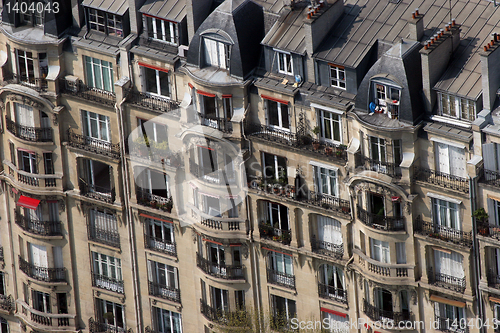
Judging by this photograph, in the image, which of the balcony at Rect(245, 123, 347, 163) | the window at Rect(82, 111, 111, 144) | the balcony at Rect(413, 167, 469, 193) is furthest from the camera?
the window at Rect(82, 111, 111, 144)

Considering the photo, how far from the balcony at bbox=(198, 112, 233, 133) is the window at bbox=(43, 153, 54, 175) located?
53.3 feet

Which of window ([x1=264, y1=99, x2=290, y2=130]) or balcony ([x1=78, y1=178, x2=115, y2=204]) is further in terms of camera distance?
balcony ([x1=78, y1=178, x2=115, y2=204])

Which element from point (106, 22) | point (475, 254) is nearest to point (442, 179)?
point (475, 254)

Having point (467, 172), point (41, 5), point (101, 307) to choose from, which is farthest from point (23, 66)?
point (467, 172)

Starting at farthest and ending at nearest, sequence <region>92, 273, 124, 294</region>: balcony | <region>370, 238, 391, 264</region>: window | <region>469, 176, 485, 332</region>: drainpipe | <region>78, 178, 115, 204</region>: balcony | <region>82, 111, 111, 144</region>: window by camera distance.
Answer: <region>92, 273, 124, 294</region>: balcony < <region>78, 178, 115, 204</region>: balcony < <region>82, 111, 111, 144</region>: window < <region>370, 238, 391, 264</region>: window < <region>469, 176, 485, 332</region>: drainpipe

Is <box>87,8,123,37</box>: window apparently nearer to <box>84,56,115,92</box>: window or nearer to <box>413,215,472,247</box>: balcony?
<box>84,56,115,92</box>: window

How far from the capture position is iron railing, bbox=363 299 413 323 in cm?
10369

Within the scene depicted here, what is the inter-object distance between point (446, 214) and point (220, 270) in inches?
816

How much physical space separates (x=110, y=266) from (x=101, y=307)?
4329mm

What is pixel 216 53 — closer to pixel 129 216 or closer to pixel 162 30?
pixel 162 30

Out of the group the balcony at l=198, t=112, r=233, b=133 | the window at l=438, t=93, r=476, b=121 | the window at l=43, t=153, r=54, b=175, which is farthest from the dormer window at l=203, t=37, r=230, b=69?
the window at l=43, t=153, r=54, b=175

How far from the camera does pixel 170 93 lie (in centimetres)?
10781

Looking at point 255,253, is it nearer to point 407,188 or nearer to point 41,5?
point 407,188

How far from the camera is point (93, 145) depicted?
113 m
